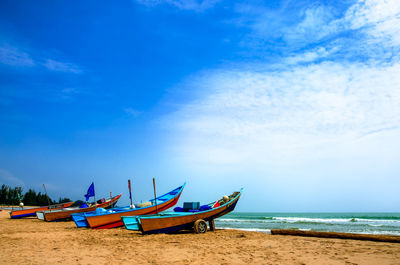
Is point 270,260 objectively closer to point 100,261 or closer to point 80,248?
point 100,261

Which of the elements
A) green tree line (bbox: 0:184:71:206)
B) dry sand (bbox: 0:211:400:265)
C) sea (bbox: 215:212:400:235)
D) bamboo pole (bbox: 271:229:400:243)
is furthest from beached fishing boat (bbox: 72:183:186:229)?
green tree line (bbox: 0:184:71:206)

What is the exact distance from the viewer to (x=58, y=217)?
21438mm

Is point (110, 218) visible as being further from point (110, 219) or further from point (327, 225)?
point (327, 225)

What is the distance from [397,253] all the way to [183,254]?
6.35 meters

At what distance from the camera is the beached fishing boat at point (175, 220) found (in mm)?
10883

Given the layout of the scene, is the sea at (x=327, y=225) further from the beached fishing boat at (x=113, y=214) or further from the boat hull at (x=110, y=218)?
the boat hull at (x=110, y=218)

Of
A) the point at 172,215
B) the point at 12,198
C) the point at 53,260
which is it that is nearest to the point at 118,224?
the point at 172,215

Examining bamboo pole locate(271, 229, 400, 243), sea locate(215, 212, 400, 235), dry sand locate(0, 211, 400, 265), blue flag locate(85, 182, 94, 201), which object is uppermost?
blue flag locate(85, 182, 94, 201)

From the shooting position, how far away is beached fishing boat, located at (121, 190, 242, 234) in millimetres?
10883

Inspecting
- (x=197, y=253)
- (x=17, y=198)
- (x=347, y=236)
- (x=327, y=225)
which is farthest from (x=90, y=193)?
(x=17, y=198)

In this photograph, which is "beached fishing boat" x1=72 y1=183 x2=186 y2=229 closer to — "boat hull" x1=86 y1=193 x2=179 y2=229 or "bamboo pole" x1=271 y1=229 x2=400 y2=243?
"boat hull" x1=86 y1=193 x2=179 y2=229

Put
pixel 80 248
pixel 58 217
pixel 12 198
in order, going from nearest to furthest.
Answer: pixel 80 248 < pixel 58 217 < pixel 12 198

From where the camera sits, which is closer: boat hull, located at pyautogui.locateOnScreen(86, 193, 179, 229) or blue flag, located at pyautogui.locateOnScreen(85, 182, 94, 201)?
boat hull, located at pyautogui.locateOnScreen(86, 193, 179, 229)

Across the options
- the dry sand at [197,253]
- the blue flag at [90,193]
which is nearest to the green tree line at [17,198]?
the blue flag at [90,193]
